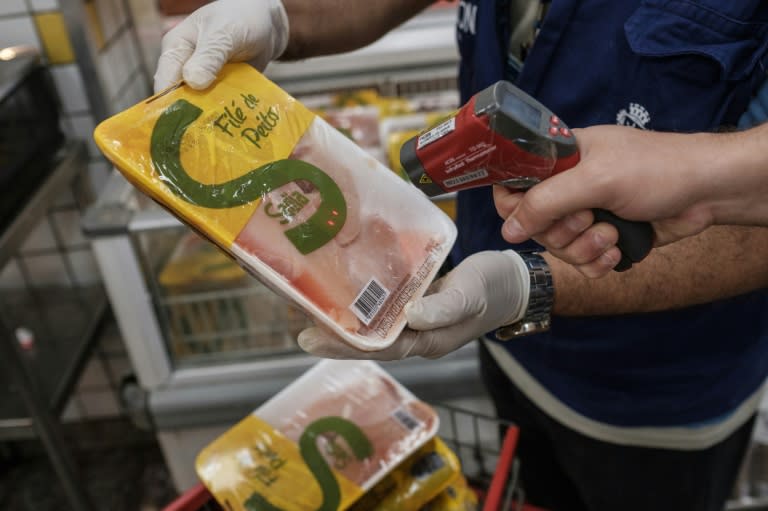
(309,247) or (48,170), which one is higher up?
(309,247)

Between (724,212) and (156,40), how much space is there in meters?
2.18

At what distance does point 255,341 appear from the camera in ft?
6.83

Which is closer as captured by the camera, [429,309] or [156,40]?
[429,309]

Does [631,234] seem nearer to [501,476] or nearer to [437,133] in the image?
[437,133]

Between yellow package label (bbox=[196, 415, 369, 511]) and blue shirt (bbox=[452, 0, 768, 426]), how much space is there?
1.49 feet

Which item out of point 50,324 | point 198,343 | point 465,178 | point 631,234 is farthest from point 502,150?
point 50,324

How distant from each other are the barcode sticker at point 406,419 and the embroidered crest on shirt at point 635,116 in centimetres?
61

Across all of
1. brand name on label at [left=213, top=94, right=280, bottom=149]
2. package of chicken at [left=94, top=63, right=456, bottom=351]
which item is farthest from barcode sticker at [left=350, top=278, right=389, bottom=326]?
brand name on label at [left=213, top=94, right=280, bottom=149]

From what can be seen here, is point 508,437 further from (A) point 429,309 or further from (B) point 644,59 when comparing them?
(B) point 644,59

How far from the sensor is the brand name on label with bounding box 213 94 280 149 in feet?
3.25

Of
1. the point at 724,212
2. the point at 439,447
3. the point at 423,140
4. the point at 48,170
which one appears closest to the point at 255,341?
the point at 48,170

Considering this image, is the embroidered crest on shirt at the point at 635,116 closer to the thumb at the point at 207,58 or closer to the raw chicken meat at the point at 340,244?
the raw chicken meat at the point at 340,244

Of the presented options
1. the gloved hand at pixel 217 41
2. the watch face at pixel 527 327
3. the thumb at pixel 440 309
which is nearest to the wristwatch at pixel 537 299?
the watch face at pixel 527 327

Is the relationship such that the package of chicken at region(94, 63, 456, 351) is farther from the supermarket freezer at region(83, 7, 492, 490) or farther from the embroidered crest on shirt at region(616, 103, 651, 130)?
the supermarket freezer at region(83, 7, 492, 490)
